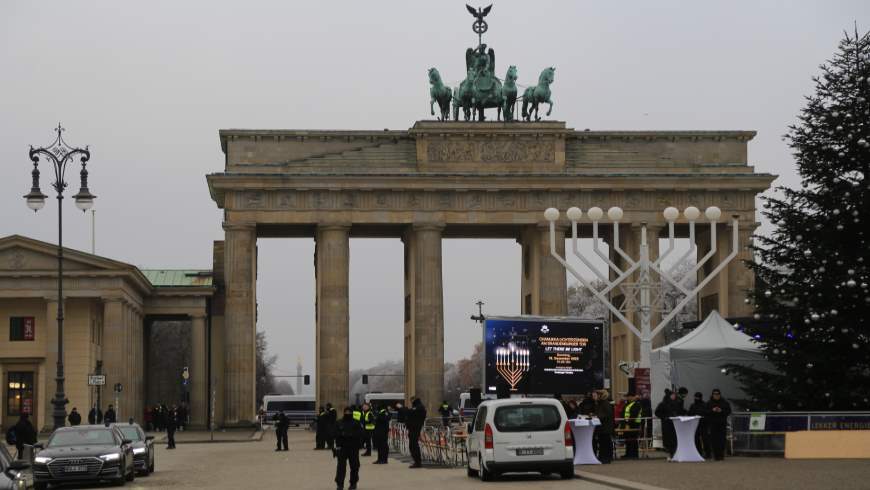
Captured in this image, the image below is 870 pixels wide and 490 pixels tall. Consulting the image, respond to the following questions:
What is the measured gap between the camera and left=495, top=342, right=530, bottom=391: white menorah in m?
51.1

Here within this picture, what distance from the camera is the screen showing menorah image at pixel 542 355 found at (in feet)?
168

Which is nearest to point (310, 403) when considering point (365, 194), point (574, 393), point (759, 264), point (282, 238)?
point (282, 238)

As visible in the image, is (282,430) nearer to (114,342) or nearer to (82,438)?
(82,438)

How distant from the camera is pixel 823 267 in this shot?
136ft

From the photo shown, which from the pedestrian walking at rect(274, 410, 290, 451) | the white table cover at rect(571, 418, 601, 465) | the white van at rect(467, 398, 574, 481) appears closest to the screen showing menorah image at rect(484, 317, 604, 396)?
the pedestrian walking at rect(274, 410, 290, 451)

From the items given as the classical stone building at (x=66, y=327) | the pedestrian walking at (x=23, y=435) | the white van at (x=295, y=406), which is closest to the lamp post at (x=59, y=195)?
the pedestrian walking at (x=23, y=435)

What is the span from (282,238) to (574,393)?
153 feet

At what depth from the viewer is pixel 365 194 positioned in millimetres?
87188

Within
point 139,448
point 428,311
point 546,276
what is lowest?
point 139,448

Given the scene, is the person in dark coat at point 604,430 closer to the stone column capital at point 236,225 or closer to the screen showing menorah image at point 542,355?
the screen showing menorah image at point 542,355

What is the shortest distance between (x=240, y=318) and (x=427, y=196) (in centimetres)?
1199

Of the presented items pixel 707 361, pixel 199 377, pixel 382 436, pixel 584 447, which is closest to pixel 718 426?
pixel 584 447

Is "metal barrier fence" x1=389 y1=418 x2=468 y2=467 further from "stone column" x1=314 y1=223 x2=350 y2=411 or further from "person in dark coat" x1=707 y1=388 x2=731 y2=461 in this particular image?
"stone column" x1=314 y1=223 x2=350 y2=411

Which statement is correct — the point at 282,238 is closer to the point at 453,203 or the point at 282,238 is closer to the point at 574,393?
the point at 453,203
